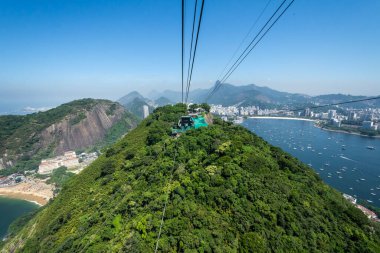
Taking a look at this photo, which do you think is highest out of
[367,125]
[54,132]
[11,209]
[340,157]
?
[54,132]

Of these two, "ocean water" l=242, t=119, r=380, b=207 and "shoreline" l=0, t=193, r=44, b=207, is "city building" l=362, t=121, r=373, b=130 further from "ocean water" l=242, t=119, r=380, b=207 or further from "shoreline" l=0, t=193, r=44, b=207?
"shoreline" l=0, t=193, r=44, b=207

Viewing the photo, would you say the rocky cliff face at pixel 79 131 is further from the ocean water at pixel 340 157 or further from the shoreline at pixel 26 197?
the ocean water at pixel 340 157

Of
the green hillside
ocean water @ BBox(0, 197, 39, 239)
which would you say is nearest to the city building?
the green hillside

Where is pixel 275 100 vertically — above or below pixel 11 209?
above

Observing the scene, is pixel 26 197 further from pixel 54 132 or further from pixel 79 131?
pixel 79 131

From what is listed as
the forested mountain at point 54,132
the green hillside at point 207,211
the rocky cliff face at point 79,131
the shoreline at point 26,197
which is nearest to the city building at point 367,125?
the green hillside at point 207,211

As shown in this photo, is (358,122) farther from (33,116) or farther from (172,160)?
(33,116)

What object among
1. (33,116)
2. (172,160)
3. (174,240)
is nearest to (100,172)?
(172,160)

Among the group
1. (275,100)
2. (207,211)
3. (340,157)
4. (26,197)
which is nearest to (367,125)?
(340,157)
